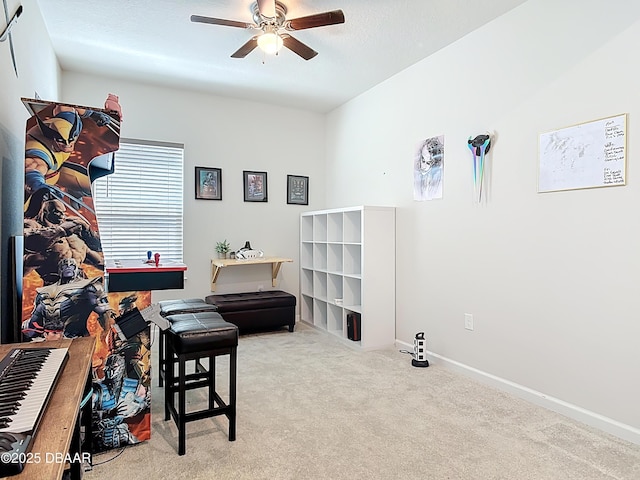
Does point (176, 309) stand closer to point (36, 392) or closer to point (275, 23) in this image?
point (36, 392)

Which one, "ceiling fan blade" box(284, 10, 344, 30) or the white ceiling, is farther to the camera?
the white ceiling

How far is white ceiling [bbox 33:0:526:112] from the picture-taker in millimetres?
2877

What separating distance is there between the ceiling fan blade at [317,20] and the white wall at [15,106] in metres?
1.59

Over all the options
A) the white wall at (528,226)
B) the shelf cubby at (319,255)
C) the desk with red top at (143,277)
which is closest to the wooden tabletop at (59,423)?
the desk with red top at (143,277)

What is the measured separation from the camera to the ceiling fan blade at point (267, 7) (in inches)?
98.9

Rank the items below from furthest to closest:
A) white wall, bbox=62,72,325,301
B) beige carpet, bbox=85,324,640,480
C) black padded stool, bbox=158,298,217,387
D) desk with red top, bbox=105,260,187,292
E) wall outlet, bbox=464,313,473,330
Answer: white wall, bbox=62,72,325,301 → wall outlet, bbox=464,313,473,330 → black padded stool, bbox=158,298,217,387 → desk with red top, bbox=105,260,187,292 → beige carpet, bbox=85,324,640,480

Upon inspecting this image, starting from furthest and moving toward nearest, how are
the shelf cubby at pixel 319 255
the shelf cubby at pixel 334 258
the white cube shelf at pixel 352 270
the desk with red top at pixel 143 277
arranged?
the shelf cubby at pixel 319 255, the shelf cubby at pixel 334 258, the white cube shelf at pixel 352 270, the desk with red top at pixel 143 277

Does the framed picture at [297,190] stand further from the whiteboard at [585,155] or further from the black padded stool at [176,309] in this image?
the whiteboard at [585,155]

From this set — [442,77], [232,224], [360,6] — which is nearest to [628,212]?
[442,77]

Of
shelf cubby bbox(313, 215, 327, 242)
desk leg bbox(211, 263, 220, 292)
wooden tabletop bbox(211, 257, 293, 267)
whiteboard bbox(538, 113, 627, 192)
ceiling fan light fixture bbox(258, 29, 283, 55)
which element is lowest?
desk leg bbox(211, 263, 220, 292)

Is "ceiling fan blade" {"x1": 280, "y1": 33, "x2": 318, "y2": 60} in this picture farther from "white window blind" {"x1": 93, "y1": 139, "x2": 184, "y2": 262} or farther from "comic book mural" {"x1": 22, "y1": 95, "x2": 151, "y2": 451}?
"white window blind" {"x1": 93, "y1": 139, "x2": 184, "y2": 262}

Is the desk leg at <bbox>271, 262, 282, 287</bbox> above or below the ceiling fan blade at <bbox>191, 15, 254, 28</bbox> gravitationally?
below

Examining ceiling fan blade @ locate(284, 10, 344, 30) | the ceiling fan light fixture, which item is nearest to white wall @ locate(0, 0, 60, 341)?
the ceiling fan light fixture

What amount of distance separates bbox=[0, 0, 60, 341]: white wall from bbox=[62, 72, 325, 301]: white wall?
1.32m
